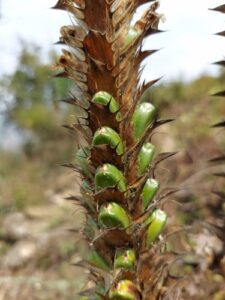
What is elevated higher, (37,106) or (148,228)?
(148,228)

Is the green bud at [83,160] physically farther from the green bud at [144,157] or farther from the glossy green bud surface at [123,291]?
the glossy green bud surface at [123,291]

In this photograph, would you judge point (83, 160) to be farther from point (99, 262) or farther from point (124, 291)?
point (124, 291)

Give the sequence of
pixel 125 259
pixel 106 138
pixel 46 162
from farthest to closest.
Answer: pixel 46 162 → pixel 125 259 → pixel 106 138

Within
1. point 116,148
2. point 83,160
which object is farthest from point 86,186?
point 116,148

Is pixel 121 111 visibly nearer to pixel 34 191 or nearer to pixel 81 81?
pixel 81 81

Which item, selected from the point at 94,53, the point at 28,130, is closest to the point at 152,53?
the point at 94,53
